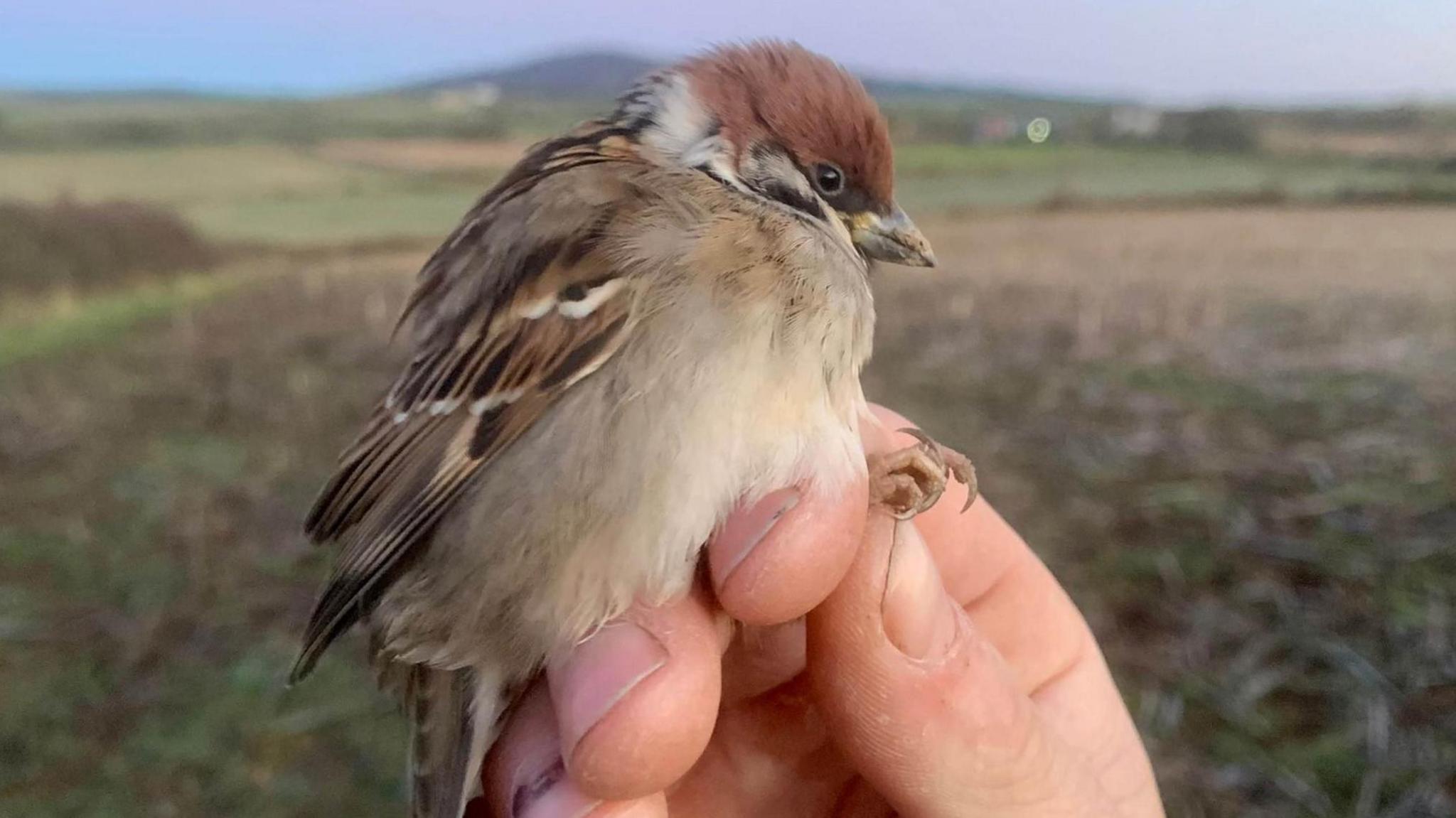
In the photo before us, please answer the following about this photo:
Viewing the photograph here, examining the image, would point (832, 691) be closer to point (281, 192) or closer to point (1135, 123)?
point (1135, 123)

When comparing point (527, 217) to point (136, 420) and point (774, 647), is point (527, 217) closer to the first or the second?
point (774, 647)

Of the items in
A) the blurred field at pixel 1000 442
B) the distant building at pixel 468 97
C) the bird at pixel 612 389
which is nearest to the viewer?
the bird at pixel 612 389

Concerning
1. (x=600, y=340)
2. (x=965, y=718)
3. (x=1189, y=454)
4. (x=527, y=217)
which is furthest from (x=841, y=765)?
(x=1189, y=454)

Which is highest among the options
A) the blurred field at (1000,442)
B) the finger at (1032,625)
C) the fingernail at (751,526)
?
the fingernail at (751,526)

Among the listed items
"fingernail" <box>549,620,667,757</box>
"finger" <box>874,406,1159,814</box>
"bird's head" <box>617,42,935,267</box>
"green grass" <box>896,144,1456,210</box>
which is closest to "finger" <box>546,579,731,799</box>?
"fingernail" <box>549,620,667,757</box>

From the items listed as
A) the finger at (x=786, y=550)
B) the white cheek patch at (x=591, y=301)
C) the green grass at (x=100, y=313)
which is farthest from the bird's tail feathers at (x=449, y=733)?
the green grass at (x=100, y=313)

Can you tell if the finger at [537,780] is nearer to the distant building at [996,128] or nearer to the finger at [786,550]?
the finger at [786,550]

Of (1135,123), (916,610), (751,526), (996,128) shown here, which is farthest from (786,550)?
(1135,123)
